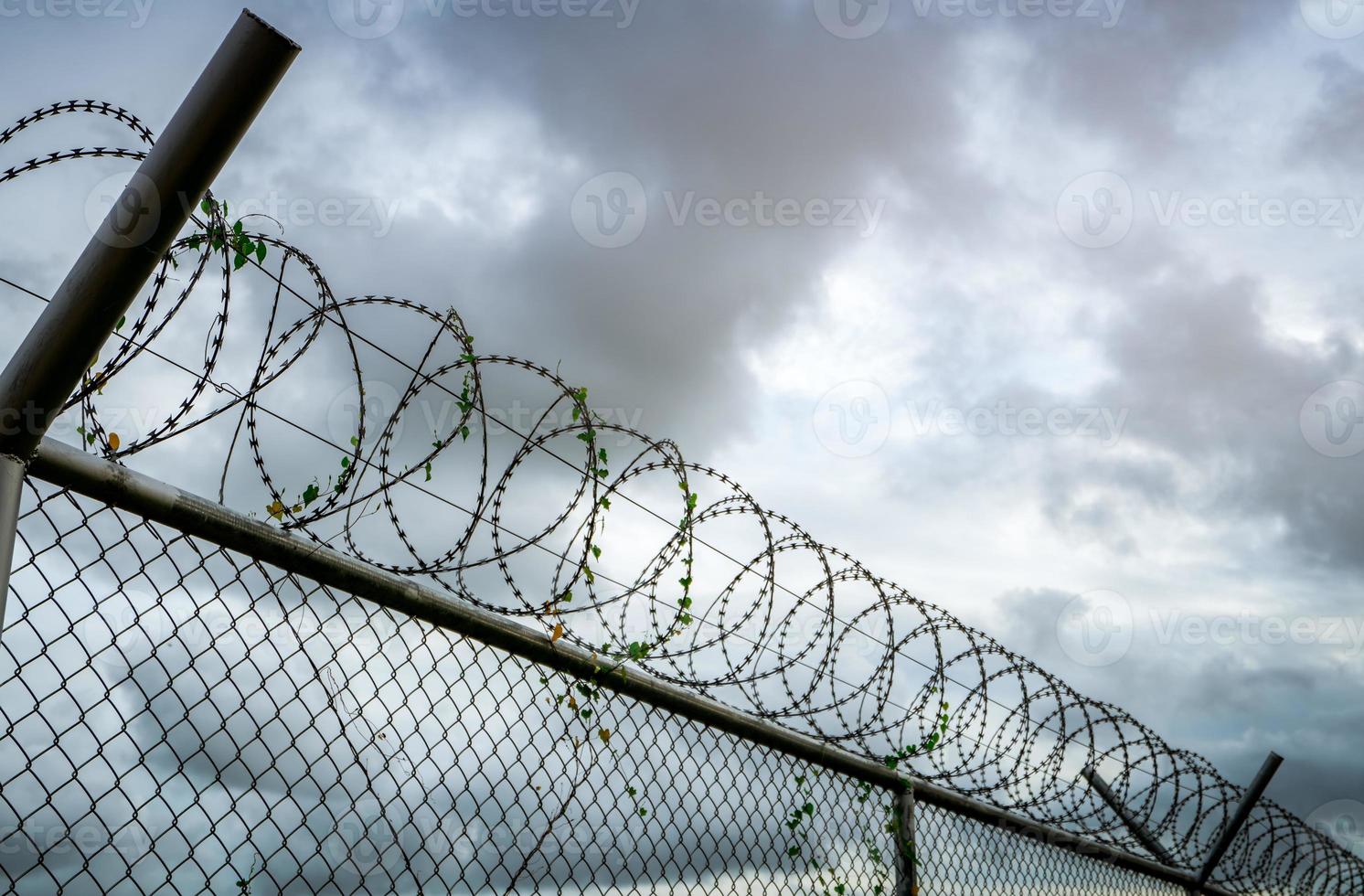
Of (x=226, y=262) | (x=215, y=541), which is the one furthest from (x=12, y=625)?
(x=226, y=262)

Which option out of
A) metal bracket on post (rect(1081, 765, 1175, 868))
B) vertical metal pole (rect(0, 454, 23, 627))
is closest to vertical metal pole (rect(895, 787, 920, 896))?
metal bracket on post (rect(1081, 765, 1175, 868))

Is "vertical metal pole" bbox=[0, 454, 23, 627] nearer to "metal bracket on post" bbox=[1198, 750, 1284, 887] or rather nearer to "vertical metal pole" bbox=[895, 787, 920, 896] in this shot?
"vertical metal pole" bbox=[895, 787, 920, 896]

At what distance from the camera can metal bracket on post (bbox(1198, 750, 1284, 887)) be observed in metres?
7.08

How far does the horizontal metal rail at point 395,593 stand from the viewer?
6.89ft

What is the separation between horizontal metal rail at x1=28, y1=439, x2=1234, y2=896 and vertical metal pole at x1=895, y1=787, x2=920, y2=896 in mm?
82

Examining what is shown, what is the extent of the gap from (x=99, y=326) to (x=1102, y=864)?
6.25 meters

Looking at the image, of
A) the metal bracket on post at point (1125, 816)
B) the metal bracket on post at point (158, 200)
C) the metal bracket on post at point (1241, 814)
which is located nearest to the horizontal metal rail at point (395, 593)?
the metal bracket on post at point (158, 200)

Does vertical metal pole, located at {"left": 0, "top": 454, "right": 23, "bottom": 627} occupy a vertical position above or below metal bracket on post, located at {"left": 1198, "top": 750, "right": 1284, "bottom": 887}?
below

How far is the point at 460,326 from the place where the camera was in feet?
10.8

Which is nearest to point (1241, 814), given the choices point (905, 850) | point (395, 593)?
point (905, 850)

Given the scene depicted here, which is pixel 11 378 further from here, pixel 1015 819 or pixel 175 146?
pixel 1015 819

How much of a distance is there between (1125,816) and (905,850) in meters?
2.98

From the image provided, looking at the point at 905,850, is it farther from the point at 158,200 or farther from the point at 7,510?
the point at 158,200

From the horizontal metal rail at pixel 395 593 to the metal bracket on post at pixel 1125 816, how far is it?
2316mm
